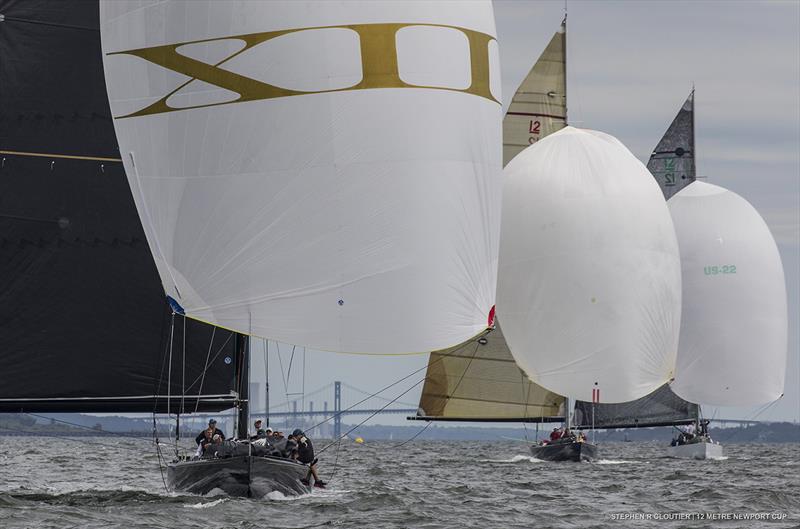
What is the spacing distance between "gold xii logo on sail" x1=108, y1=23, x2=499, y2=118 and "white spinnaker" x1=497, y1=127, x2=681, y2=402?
13.2 m

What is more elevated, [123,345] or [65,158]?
[65,158]

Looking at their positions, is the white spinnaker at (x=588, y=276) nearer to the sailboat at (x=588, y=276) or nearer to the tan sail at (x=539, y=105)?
the sailboat at (x=588, y=276)

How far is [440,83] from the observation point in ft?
64.8

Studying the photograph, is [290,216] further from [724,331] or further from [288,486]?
[724,331]

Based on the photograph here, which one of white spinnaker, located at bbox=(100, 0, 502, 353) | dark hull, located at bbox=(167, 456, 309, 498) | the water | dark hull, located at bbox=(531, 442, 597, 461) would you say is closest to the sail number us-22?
dark hull, located at bbox=(531, 442, 597, 461)

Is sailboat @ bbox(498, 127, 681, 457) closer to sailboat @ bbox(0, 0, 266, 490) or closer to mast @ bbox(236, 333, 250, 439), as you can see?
sailboat @ bbox(0, 0, 266, 490)

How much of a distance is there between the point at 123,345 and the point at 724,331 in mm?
23002

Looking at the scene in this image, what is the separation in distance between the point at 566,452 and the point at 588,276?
20.3 ft

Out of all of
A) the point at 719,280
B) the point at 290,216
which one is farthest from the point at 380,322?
the point at 719,280

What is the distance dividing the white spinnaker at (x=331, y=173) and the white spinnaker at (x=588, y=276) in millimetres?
13019

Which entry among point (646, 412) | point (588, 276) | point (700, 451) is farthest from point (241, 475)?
point (700, 451)

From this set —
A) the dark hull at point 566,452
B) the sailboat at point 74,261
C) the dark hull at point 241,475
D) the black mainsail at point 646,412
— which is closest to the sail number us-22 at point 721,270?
the black mainsail at point 646,412

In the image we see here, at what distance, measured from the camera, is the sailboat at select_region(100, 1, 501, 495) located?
19406 millimetres

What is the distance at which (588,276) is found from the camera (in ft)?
108
